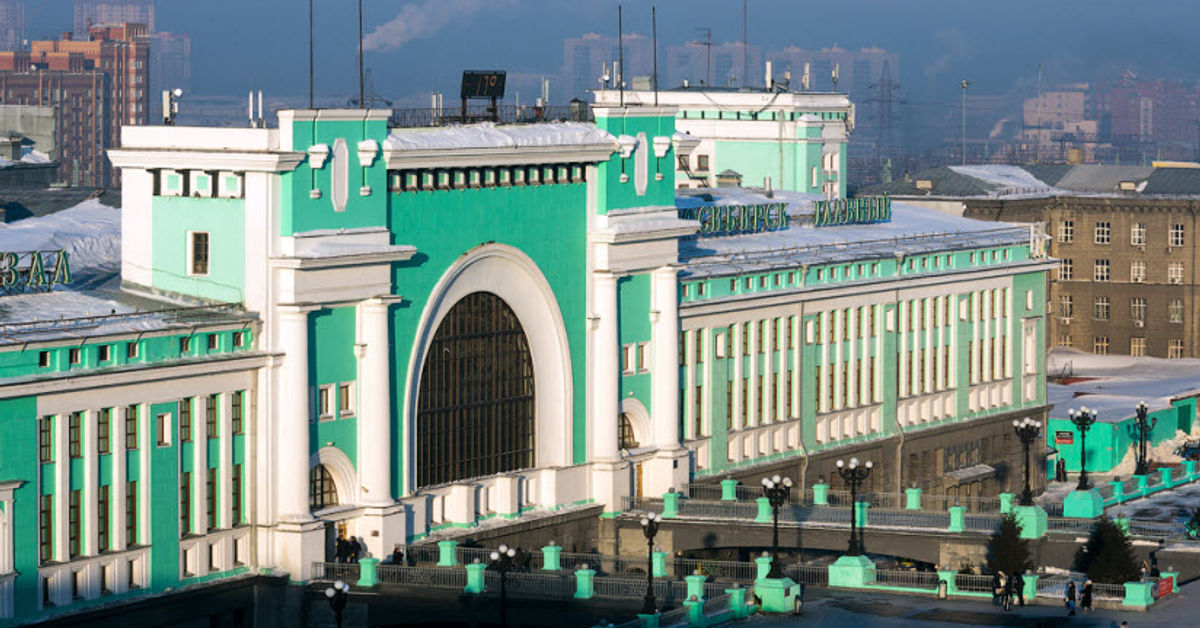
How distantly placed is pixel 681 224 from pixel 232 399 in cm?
2099

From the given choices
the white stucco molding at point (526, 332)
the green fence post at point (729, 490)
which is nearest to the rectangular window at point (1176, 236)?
the green fence post at point (729, 490)

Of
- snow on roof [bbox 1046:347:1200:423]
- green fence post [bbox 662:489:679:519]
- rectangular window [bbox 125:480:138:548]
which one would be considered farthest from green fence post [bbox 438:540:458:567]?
snow on roof [bbox 1046:347:1200:423]

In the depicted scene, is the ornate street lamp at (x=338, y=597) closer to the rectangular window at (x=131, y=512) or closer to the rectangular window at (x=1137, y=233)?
the rectangular window at (x=131, y=512)

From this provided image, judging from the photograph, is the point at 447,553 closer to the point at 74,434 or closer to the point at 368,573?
the point at 368,573

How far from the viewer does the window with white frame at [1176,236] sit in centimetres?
16588

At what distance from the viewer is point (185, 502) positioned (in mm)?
70750

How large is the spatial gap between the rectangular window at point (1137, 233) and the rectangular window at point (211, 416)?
10487 centimetres

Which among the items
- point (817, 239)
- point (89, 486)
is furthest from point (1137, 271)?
point (89, 486)

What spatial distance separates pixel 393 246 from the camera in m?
75.7

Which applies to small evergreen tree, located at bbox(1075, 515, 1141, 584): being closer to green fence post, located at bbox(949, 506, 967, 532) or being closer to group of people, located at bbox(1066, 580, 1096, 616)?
group of people, located at bbox(1066, 580, 1096, 616)

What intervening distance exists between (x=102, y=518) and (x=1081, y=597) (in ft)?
86.3

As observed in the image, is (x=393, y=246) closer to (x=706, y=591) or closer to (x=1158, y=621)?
(x=706, y=591)

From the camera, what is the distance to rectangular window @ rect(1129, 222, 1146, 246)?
547 feet

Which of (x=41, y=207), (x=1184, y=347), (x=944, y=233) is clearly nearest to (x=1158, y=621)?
(x=944, y=233)
